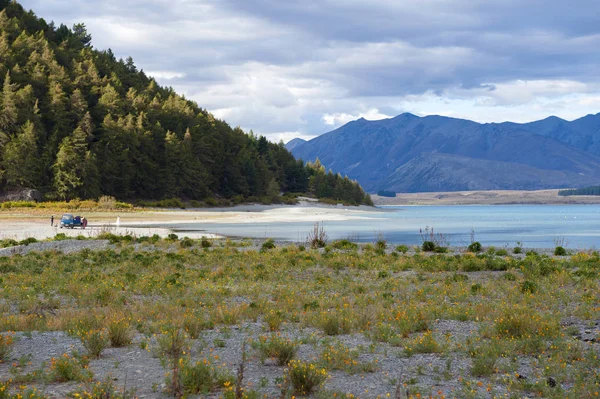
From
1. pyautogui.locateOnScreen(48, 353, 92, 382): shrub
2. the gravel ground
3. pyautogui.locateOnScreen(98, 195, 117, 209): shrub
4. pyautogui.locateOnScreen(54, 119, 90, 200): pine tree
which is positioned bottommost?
the gravel ground

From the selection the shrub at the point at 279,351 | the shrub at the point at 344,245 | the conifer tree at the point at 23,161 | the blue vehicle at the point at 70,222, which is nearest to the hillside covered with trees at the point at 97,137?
the conifer tree at the point at 23,161

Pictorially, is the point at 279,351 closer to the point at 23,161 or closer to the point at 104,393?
the point at 104,393

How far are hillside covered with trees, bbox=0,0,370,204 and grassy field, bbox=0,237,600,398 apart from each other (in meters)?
67.1

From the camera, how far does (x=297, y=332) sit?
12906mm

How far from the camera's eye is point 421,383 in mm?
9094

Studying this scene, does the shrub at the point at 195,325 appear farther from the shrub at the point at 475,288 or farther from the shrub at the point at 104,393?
the shrub at the point at 475,288

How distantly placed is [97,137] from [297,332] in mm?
92450

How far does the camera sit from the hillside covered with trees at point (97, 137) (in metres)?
86.7

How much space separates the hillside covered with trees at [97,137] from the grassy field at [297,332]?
67.1 meters

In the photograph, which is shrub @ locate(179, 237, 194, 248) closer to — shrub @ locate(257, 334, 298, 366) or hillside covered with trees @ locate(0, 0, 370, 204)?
shrub @ locate(257, 334, 298, 366)

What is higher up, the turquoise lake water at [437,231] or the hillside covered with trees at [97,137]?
the hillside covered with trees at [97,137]

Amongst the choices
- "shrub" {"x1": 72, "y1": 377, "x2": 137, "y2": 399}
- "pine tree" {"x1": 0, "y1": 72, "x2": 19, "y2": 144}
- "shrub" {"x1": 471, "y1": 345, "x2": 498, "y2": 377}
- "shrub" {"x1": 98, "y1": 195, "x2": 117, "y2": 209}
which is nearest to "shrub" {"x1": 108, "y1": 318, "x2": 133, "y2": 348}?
"shrub" {"x1": 72, "y1": 377, "x2": 137, "y2": 399}

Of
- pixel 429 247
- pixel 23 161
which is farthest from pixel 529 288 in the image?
pixel 23 161

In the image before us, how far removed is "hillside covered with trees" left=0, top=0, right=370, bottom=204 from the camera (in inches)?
3413
